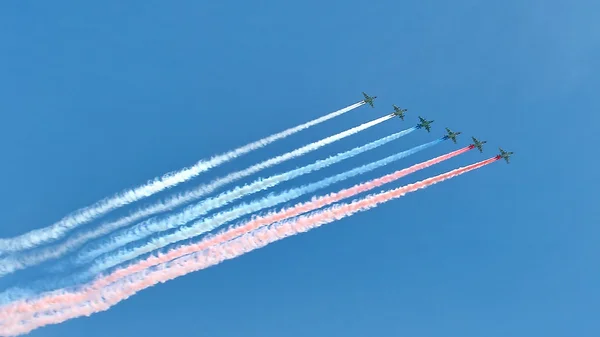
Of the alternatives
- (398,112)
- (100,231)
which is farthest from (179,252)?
(398,112)

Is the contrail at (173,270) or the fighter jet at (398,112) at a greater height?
the fighter jet at (398,112)

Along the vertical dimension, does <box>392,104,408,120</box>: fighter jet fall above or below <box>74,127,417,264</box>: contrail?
above

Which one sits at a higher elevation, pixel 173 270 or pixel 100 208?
pixel 100 208

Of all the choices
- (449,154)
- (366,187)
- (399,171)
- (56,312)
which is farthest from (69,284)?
(449,154)

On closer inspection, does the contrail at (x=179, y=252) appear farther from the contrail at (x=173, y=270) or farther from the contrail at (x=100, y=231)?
the contrail at (x=100, y=231)

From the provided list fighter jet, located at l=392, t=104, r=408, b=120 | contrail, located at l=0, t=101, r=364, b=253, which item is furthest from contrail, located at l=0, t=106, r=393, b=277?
fighter jet, located at l=392, t=104, r=408, b=120

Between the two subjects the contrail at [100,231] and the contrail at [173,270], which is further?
the contrail at [100,231]

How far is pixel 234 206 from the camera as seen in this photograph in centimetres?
5344

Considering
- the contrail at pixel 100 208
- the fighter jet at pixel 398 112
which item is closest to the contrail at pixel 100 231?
the contrail at pixel 100 208

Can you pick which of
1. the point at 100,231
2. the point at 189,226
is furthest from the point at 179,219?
the point at 100,231

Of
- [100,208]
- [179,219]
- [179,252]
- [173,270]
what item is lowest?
[173,270]

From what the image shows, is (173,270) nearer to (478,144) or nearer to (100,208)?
(100,208)

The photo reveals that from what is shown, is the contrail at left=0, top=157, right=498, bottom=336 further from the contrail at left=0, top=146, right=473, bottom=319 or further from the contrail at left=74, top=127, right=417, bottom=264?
the contrail at left=74, top=127, right=417, bottom=264

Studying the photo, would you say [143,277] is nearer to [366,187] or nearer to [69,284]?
[69,284]
